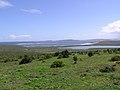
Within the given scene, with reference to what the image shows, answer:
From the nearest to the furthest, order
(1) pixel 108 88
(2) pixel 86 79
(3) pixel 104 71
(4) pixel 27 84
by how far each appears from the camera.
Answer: (1) pixel 108 88, (4) pixel 27 84, (2) pixel 86 79, (3) pixel 104 71

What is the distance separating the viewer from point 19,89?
1559 centimetres

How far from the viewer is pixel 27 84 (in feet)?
56.0

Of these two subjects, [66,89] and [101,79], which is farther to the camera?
[101,79]

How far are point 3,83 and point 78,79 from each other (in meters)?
5.55

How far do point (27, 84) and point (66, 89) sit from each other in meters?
3.30

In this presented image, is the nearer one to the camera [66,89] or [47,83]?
[66,89]

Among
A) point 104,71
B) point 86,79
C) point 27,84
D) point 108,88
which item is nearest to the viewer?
point 108,88

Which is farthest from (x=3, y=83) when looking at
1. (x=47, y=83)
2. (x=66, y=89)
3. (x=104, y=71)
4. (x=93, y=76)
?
(x=104, y=71)

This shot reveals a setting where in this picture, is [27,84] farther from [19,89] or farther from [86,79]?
[86,79]

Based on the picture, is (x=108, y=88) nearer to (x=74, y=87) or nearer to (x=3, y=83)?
(x=74, y=87)

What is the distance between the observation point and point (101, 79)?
59.3 feet

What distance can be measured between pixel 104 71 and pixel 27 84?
755cm

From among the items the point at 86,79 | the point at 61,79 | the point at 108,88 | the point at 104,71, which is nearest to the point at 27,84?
the point at 61,79

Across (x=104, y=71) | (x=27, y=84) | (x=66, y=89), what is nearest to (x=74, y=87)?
(x=66, y=89)
